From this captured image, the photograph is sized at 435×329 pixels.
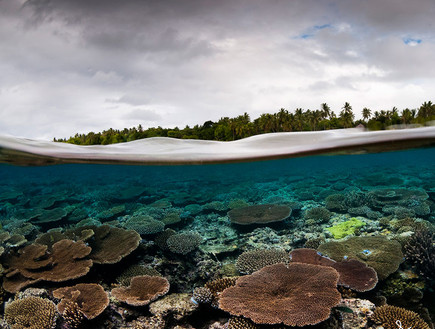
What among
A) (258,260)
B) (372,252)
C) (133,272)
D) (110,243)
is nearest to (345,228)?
(372,252)

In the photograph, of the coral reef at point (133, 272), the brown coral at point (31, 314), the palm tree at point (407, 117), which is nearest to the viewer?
the brown coral at point (31, 314)

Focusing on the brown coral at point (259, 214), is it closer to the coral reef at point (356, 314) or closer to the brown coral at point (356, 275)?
the brown coral at point (356, 275)

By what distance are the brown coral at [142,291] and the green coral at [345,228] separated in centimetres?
661

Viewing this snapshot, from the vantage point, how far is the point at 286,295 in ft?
14.6

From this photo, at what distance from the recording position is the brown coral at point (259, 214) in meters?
10.4

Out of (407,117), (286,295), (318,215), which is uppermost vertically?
(407,117)

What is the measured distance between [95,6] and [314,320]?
844 centimetres

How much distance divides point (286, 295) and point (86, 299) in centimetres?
388

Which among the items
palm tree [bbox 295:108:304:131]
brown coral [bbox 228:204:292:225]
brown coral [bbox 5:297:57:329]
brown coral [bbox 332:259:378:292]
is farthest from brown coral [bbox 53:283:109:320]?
palm tree [bbox 295:108:304:131]

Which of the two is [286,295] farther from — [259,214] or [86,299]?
[259,214]

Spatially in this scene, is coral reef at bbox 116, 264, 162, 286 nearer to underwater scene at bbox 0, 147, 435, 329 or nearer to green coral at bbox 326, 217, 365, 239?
underwater scene at bbox 0, 147, 435, 329

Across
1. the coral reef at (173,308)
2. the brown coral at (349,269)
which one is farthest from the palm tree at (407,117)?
the coral reef at (173,308)

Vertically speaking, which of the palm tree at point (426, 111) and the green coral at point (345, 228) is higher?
the palm tree at point (426, 111)

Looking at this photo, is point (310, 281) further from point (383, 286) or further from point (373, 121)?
point (373, 121)
